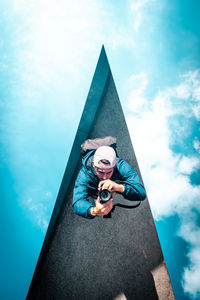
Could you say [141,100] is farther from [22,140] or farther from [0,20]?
[0,20]

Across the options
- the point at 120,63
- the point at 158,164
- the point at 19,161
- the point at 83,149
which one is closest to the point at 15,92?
the point at 19,161

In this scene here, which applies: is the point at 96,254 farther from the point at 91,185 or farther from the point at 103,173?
the point at 103,173

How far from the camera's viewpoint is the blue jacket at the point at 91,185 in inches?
47.2

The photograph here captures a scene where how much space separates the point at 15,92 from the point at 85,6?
0.99 meters

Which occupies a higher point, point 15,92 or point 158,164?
point 15,92

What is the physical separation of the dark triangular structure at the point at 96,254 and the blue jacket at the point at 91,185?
194 mm

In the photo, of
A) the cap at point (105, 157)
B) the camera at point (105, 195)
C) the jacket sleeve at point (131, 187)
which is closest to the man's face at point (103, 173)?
the cap at point (105, 157)

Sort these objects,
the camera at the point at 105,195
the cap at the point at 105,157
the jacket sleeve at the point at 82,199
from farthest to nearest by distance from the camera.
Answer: the cap at the point at 105,157 < the jacket sleeve at the point at 82,199 < the camera at the point at 105,195

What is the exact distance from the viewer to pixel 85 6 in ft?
3.83

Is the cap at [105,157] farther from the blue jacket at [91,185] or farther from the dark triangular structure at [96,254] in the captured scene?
the dark triangular structure at [96,254]

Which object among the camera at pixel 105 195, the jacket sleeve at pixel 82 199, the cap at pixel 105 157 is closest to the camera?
the camera at pixel 105 195

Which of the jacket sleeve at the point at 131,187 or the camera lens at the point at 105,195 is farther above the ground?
the jacket sleeve at the point at 131,187

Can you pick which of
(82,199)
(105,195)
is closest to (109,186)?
(105,195)

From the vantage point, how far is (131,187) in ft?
4.01
